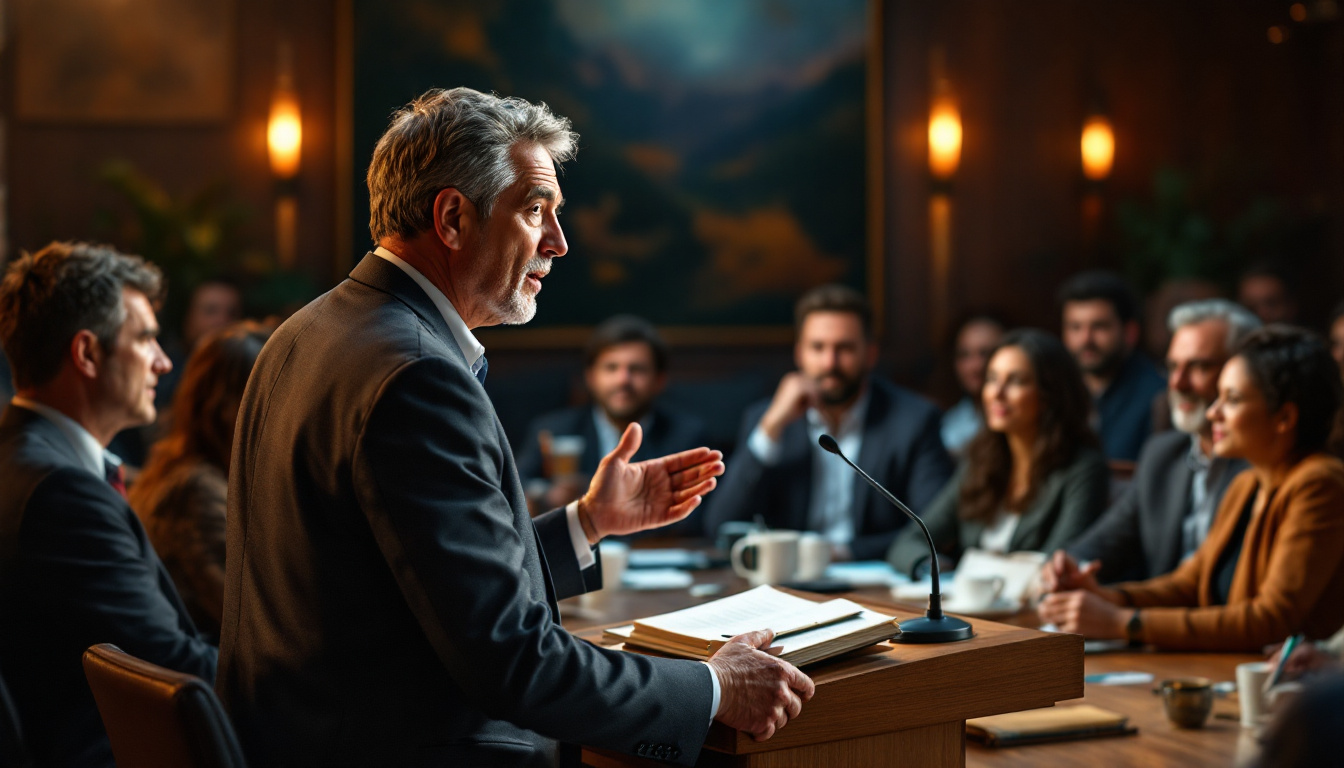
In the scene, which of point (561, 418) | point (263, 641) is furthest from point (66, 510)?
point (561, 418)

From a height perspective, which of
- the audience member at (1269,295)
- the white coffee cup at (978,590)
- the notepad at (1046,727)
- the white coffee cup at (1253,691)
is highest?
the audience member at (1269,295)

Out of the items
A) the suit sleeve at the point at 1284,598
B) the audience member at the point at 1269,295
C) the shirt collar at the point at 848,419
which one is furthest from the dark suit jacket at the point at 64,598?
the audience member at the point at 1269,295

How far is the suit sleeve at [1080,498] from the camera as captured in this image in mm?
3553

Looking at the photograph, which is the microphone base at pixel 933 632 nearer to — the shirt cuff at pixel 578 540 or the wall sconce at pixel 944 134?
the shirt cuff at pixel 578 540

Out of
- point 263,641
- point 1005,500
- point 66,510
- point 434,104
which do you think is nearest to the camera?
point 263,641

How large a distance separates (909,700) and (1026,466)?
7.56 ft

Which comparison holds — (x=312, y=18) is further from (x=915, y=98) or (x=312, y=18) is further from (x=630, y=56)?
(x=915, y=98)

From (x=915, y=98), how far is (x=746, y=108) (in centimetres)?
99

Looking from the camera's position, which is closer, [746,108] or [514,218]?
[514,218]

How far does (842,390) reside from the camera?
4.79 metres

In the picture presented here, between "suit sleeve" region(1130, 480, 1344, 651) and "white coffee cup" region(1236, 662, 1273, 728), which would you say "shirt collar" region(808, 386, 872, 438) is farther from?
"white coffee cup" region(1236, 662, 1273, 728)

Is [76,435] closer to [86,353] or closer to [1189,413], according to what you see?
[86,353]

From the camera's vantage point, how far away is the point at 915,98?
7668 mm

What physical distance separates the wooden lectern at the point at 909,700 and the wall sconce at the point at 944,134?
618 cm
